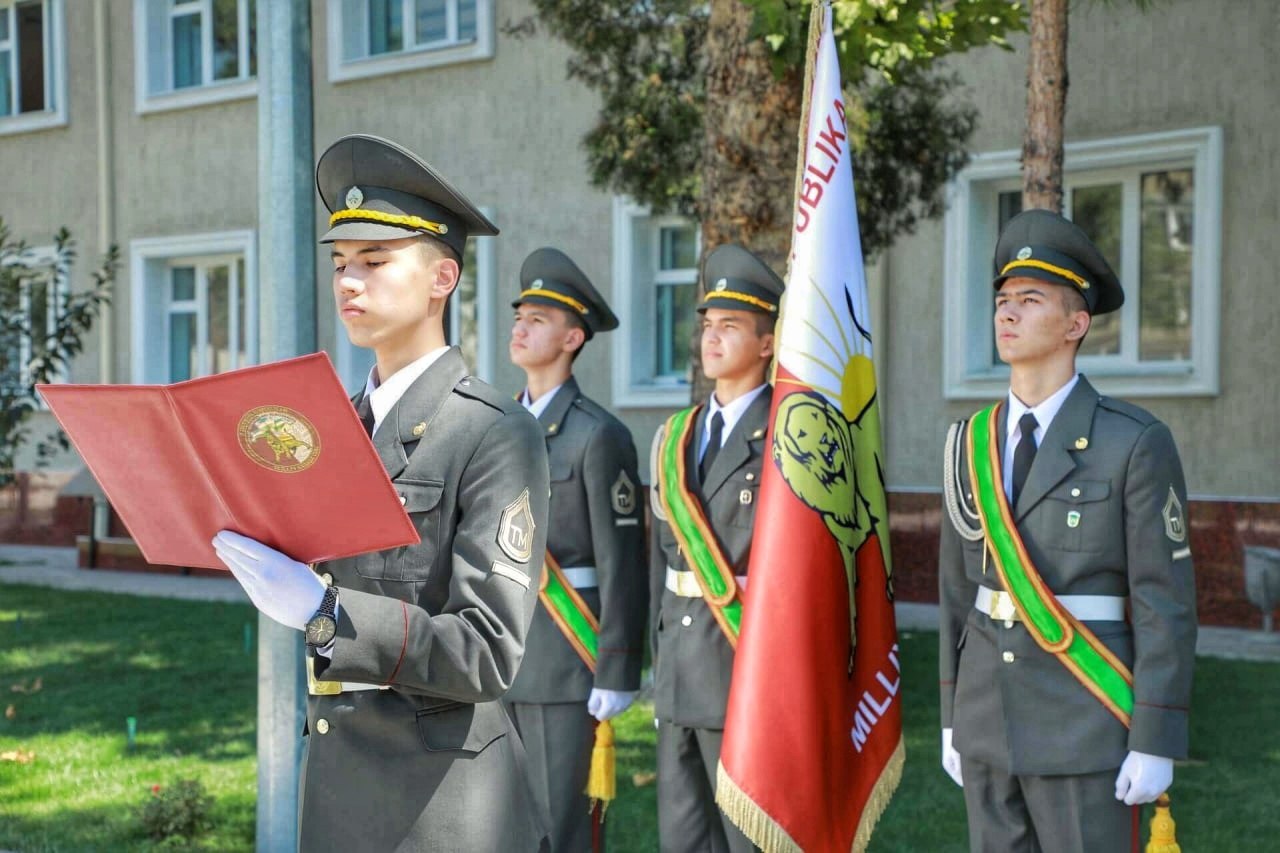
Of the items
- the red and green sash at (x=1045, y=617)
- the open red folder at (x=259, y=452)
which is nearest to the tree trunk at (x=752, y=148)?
the red and green sash at (x=1045, y=617)

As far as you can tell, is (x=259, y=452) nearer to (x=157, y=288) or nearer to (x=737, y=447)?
(x=737, y=447)

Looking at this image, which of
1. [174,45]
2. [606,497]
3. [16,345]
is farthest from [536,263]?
[174,45]

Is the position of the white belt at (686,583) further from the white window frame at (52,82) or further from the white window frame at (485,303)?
the white window frame at (52,82)

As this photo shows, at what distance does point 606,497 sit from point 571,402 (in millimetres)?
369

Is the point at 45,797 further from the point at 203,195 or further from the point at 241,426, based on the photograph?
the point at 203,195

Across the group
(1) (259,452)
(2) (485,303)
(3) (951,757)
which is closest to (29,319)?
(2) (485,303)

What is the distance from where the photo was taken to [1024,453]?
12.6 feet

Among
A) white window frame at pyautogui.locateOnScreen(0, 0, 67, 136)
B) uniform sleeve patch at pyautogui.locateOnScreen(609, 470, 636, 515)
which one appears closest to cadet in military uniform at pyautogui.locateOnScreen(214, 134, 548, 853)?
uniform sleeve patch at pyautogui.locateOnScreen(609, 470, 636, 515)

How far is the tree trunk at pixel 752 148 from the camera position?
694cm

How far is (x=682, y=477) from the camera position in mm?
4434

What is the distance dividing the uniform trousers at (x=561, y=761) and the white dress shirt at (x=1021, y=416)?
1.62m

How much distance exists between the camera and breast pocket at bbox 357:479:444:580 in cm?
231

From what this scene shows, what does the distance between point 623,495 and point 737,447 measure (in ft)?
1.55

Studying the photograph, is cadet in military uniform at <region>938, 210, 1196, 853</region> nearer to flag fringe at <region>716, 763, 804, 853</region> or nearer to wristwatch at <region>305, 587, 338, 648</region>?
flag fringe at <region>716, 763, 804, 853</region>
